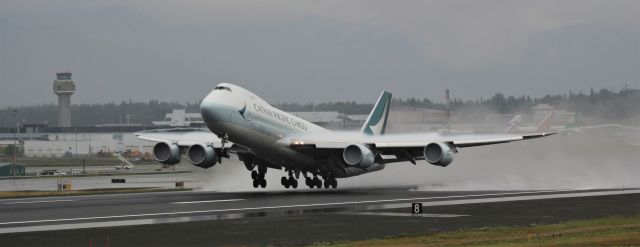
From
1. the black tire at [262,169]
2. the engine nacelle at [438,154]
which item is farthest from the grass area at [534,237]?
the black tire at [262,169]

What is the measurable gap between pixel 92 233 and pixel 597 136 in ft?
139

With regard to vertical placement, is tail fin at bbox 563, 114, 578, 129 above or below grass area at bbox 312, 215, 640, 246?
above

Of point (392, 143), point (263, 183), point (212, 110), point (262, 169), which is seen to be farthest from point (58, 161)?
point (212, 110)

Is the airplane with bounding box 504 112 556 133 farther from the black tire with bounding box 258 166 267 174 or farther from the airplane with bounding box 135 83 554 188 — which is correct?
the black tire with bounding box 258 166 267 174

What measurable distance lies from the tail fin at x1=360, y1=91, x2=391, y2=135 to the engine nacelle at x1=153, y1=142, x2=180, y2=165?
13.9 m

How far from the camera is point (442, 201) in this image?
43.2m

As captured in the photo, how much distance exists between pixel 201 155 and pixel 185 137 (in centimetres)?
327

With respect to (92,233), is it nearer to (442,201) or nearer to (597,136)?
(442,201)

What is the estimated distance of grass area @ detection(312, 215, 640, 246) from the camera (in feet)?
83.4

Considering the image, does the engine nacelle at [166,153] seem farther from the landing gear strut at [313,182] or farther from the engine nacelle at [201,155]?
the landing gear strut at [313,182]

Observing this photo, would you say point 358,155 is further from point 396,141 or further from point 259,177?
point 259,177

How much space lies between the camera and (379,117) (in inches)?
2581

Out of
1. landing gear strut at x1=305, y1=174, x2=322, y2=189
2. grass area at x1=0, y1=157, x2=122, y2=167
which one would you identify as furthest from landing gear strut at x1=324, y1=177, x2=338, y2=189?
grass area at x1=0, y1=157, x2=122, y2=167

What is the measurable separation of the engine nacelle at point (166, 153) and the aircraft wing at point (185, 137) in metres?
0.83
